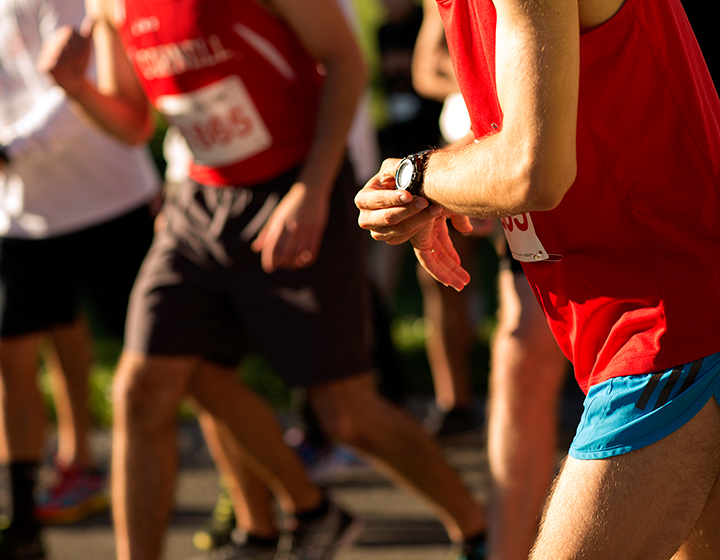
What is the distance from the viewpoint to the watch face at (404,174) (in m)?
1.39

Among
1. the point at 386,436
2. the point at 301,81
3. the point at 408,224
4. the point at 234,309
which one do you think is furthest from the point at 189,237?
the point at 408,224

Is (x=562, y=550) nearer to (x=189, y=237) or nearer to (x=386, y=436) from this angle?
(x=386, y=436)

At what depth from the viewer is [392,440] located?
8.04 ft

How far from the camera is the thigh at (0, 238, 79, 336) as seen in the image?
3031 millimetres

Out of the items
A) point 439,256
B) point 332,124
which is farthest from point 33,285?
point 439,256

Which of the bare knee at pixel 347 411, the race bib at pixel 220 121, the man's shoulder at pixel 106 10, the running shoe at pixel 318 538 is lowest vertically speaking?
the running shoe at pixel 318 538

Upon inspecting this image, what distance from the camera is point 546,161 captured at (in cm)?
116

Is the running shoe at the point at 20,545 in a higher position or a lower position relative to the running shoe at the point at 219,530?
higher

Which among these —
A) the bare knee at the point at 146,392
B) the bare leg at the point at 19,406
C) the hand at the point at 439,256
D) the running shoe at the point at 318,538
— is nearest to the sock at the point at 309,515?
the running shoe at the point at 318,538

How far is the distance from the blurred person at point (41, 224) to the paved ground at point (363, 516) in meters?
0.39

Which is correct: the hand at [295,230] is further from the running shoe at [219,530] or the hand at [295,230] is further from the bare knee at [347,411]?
the running shoe at [219,530]

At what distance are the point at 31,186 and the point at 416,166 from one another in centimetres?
211

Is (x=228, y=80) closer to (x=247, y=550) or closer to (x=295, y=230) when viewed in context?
(x=295, y=230)

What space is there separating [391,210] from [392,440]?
1.20 meters
